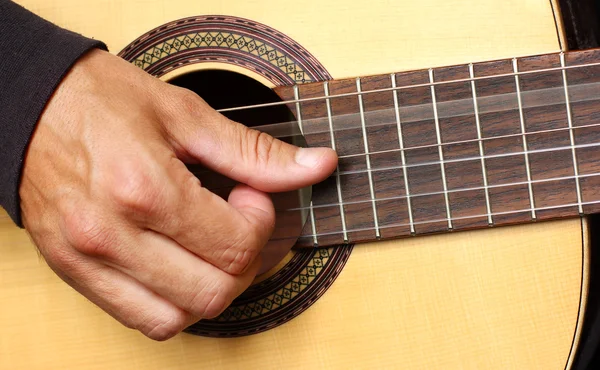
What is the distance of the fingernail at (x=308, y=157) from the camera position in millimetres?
753

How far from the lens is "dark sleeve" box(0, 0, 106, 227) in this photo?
0.72m

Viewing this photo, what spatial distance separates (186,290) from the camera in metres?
0.70

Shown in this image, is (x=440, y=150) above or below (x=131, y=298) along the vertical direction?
above

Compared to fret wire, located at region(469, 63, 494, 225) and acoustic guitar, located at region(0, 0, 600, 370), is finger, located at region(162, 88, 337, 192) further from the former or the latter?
fret wire, located at region(469, 63, 494, 225)

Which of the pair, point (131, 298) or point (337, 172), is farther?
point (337, 172)

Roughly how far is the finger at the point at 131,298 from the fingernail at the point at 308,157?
0.83 feet

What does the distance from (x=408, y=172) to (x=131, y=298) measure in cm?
43

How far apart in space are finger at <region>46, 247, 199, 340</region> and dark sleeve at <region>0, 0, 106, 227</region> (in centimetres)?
15

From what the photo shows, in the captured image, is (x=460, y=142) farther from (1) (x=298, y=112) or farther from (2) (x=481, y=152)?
(1) (x=298, y=112)

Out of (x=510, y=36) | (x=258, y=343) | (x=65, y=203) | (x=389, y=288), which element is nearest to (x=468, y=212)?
(x=389, y=288)

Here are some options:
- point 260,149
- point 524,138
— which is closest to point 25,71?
point 260,149

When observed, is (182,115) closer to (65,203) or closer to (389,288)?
(65,203)

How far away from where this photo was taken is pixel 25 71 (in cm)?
73

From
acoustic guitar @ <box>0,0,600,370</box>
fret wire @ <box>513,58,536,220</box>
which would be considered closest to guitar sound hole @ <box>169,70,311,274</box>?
acoustic guitar @ <box>0,0,600,370</box>
